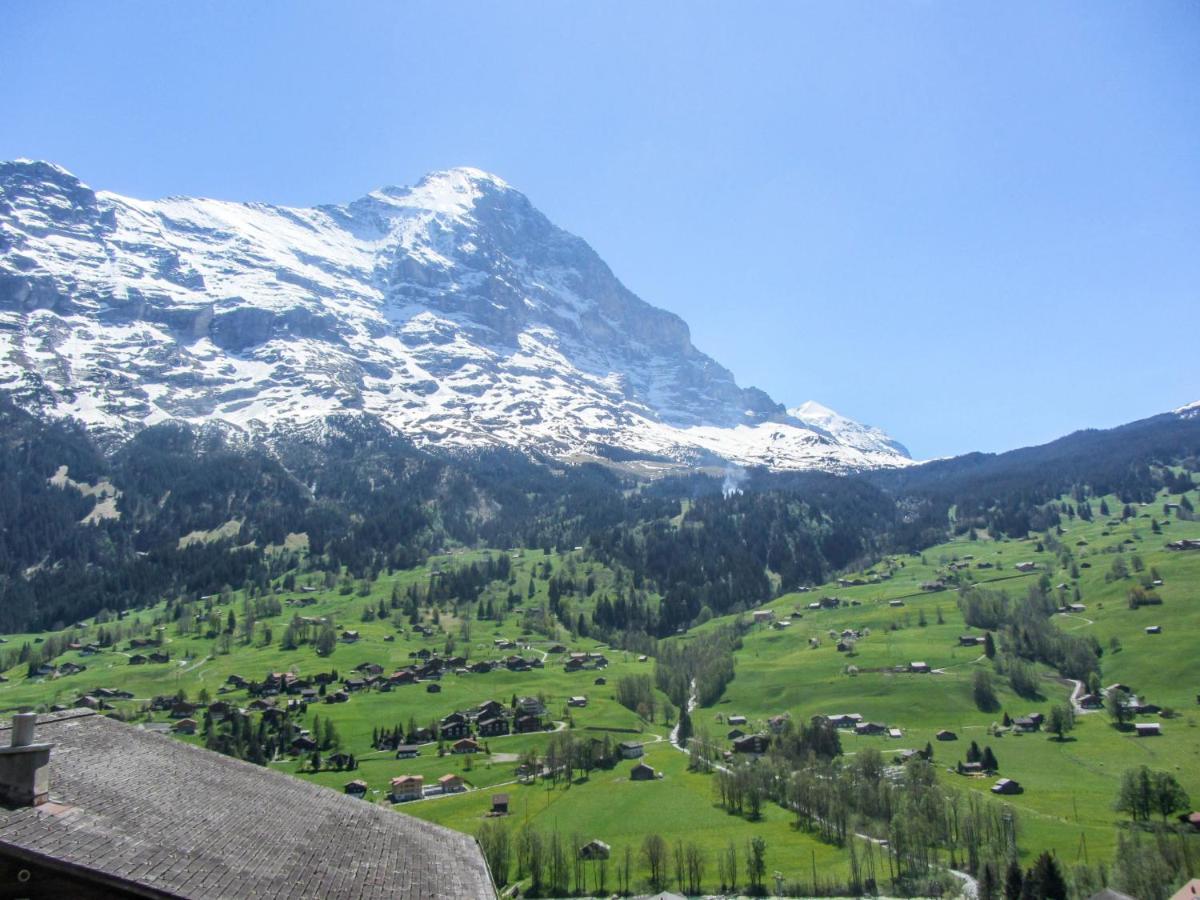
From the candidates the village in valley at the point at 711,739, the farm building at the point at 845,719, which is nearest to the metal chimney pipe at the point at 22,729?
the village in valley at the point at 711,739

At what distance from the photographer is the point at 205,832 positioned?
58.8 ft

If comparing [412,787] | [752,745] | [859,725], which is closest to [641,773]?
[752,745]

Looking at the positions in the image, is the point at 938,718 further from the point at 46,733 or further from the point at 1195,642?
the point at 46,733

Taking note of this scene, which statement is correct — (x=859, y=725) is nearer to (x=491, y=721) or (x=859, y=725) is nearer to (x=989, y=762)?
(x=989, y=762)

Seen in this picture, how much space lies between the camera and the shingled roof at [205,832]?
14.8 metres

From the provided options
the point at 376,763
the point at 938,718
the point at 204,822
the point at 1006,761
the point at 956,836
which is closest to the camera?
the point at 204,822

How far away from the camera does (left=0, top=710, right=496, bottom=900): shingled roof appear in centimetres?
1483

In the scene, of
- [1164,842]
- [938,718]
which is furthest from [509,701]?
[1164,842]

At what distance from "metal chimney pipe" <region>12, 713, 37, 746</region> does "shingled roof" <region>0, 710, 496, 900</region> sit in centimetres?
120

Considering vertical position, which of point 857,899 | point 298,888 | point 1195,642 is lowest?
point 857,899

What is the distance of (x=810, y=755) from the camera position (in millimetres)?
130250

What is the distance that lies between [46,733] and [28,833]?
22.9ft

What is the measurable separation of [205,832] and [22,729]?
4.70 metres

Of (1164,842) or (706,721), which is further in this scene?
(706,721)
